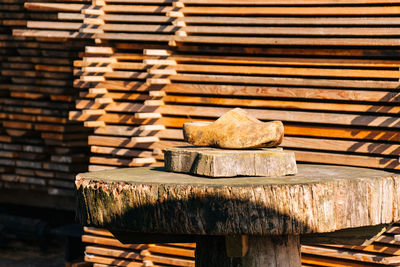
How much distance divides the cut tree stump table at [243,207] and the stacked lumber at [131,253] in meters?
3.05

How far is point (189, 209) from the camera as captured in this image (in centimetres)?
450

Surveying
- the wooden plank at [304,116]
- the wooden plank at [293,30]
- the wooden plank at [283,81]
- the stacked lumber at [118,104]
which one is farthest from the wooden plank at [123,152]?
the wooden plank at [293,30]

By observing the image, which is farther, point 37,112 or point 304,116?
point 37,112

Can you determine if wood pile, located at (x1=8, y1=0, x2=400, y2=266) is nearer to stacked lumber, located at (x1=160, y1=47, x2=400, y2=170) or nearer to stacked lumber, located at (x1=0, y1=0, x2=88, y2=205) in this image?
stacked lumber, located at (x1=160, y1=47, x2=400, y2=170)

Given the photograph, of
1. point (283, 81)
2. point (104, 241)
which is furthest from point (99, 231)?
point (283, 81)

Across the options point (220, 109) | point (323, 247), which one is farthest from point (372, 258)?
point (220, 109)

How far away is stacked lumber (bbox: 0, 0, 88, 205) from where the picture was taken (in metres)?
10.2

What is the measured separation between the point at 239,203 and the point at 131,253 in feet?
14.1

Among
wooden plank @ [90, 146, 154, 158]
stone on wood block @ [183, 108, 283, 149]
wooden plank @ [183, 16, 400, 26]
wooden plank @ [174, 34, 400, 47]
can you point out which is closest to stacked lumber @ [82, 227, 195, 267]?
wooden plank @ [90, 146, 154, 158]

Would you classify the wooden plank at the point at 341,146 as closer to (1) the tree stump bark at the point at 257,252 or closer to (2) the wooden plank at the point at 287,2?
(2) the wooden plank at the point at 287,2

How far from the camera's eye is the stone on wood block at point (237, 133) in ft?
17.2

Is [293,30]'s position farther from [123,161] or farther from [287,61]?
[123,161]

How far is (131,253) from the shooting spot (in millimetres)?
8508

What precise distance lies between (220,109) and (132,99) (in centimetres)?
113
